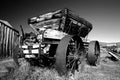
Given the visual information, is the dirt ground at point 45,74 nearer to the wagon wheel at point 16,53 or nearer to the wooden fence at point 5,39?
the wagon wheel at point 16,53

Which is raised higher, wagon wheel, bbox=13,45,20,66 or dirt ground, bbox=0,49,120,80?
wagon wheel, bbox=13,45,20,66

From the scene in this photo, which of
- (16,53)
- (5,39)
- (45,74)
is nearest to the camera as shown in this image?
(45,74)

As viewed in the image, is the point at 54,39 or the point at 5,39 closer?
the point at 54,39

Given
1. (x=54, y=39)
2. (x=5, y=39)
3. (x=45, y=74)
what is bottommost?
(x=45, y=74)

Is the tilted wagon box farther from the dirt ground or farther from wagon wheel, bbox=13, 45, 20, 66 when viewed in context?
the dirt ground

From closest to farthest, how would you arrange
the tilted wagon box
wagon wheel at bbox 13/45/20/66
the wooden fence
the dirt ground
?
the dirt ground → the tilted wagon box → wagon wheel at bbox 13/45/20/66 → the wooden fence

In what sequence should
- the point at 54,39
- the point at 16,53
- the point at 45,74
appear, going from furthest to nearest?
the point at 16,53 < the point at 54,39 < the point at 45,74

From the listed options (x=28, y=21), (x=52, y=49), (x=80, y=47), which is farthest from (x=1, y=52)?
(x=80, y=47)

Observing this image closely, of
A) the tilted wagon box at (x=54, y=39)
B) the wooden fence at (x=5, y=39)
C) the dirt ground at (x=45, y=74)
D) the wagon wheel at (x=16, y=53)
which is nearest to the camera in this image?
the dirt ground at (x=45, y=74)

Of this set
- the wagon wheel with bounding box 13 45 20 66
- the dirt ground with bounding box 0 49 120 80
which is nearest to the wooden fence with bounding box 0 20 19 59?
the wagon wheel with bounding box 13 45 20 66

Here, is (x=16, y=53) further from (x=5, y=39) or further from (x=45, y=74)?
(x=5, y=39)

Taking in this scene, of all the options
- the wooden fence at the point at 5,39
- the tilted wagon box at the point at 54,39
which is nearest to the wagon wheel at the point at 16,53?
the tilted wagon box at the point at 54,39

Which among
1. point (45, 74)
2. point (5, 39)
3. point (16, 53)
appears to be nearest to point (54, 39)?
point (45, 74)

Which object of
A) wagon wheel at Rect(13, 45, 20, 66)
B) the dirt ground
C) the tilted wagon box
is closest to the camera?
the dirt ground
